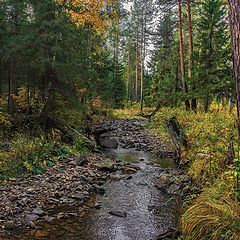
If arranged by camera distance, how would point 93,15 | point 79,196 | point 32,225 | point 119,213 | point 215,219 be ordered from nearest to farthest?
point 215,219 → point 32,225 → point 119,213 → point 79,196 → point 93,15

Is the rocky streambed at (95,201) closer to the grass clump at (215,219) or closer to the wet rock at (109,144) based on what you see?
the grass clump at (215,219)

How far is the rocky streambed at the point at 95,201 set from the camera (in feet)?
18.8

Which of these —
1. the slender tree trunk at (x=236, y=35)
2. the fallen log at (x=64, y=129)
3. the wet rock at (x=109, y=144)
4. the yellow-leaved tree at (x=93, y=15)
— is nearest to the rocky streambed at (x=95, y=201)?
the fallen log at (x=64, y=129)

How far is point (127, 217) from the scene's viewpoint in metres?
6.47

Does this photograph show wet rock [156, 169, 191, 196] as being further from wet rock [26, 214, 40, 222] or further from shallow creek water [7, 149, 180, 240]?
wet rock [26, 214, 40, 222]

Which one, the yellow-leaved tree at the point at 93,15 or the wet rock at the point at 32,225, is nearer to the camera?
the wet rock at the point at 32,225

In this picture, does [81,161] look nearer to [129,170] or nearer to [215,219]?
[129,170]

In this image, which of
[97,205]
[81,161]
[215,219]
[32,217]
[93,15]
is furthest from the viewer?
[93,15]

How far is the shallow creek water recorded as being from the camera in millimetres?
5652

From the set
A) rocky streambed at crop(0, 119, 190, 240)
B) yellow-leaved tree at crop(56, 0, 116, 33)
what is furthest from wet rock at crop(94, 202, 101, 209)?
yellow-leaved tree at crop(56, 0, 116, 33)

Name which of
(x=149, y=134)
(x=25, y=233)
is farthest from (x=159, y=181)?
(x=149, y=134)

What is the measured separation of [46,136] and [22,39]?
12.8 ft

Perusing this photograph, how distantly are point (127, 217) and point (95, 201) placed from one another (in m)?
1.22

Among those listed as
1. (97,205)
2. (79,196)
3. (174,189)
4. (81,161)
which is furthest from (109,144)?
(97,205)
